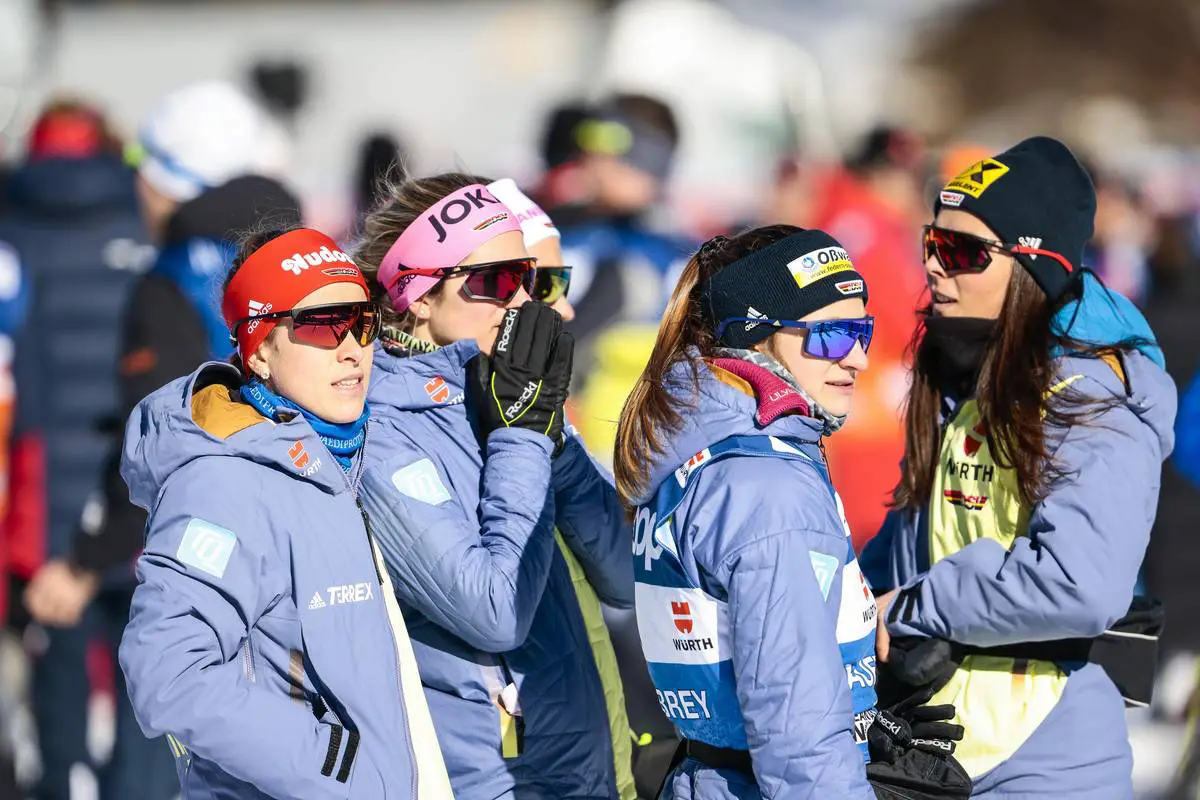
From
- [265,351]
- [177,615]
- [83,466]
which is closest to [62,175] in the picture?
[83,466]

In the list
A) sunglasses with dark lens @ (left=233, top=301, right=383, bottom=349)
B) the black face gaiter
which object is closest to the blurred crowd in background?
sunglasses with dark lens @ (left=233, top=301, right=383, bottom=349)

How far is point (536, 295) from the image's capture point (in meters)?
4.07

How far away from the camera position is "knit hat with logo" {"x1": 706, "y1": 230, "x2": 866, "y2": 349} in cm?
308

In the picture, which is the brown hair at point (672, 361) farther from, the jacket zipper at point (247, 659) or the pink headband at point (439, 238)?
the jacket zipper at point (247, 659)

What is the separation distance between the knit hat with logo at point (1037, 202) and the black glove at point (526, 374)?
1.03 meters

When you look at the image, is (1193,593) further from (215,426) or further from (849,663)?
(215,426)

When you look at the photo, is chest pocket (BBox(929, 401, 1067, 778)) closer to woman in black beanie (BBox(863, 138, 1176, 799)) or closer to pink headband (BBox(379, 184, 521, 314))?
woman in black beanie (BBox(863, 138, 1176, 799))

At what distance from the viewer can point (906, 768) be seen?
308cm

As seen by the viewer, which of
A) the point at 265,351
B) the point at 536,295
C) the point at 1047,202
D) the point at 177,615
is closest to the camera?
the point at 177,615

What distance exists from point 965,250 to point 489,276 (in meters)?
1.11

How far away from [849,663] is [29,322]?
497 centimetres

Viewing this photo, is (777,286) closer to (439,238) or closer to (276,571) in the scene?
(439,238)

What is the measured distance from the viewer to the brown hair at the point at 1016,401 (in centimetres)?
340

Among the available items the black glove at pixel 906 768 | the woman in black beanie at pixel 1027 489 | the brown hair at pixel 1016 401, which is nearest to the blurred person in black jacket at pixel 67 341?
the brown hair at pixel 1016 401
